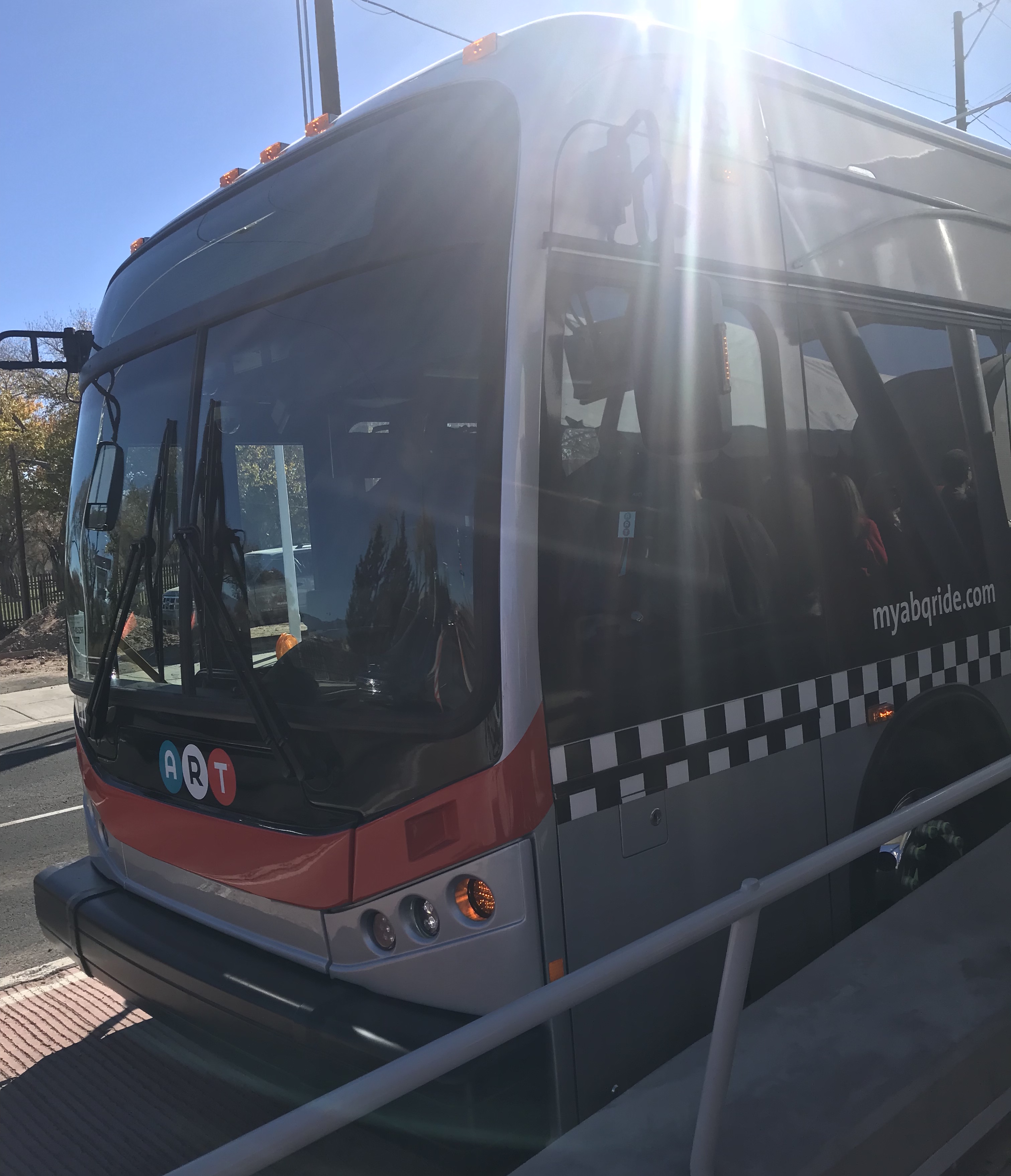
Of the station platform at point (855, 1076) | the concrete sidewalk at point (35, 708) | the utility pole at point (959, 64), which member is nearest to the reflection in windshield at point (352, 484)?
the station platform at point (855, 1076)

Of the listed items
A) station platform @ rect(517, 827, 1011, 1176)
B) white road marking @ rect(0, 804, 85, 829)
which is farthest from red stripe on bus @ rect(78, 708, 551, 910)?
white road marking @ rect(0, 804, 85, 829)

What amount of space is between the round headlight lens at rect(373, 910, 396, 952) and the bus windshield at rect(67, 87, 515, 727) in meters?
0.53

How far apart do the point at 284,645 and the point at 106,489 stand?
1198 millimetres

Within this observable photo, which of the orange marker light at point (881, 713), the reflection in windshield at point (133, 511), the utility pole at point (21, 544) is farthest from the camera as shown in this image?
the utility pole at point (21, 544)

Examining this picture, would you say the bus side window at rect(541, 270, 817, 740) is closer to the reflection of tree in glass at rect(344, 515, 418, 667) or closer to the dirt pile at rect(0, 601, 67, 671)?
the reflection of tree in glass at rect(344, 515, 418, 667)

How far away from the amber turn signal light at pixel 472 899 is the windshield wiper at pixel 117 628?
148cm

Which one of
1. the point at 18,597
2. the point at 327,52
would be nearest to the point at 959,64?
the point at 327,52

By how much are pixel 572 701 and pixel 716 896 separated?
0.83 metres

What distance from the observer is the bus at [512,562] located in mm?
2555

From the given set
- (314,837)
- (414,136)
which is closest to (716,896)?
(314,837)

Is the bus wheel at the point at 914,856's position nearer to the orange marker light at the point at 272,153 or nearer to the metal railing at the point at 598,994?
the metal railing at the point at 598,994

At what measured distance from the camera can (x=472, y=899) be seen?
2578 mm

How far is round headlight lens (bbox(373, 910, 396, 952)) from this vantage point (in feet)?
8.80

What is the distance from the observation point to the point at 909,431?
12.3 feet
